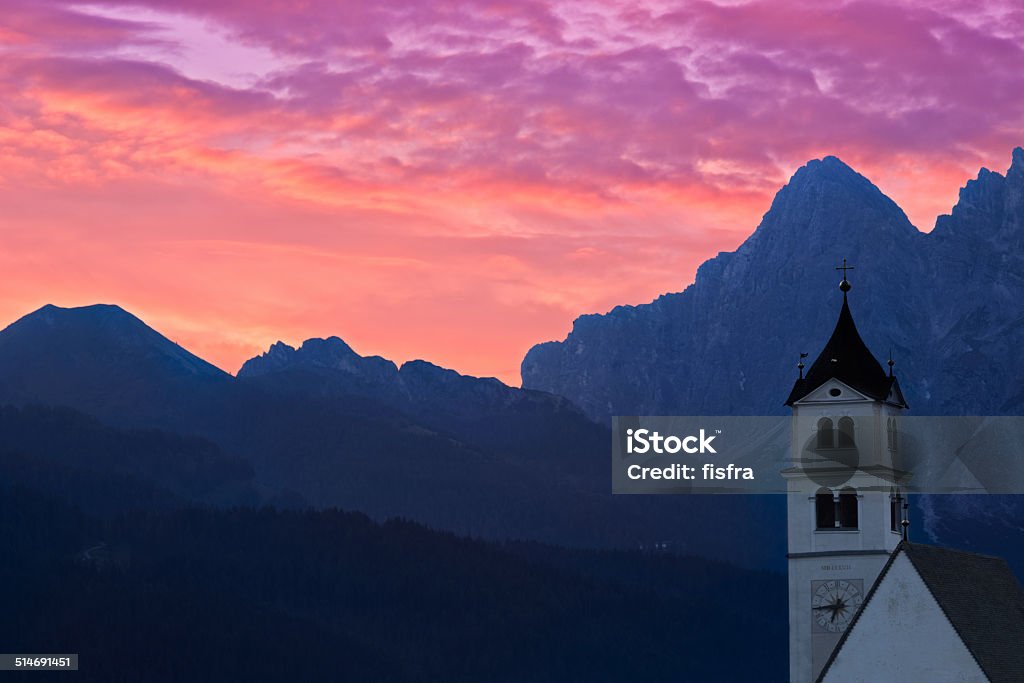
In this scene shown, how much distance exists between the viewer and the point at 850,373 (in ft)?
383

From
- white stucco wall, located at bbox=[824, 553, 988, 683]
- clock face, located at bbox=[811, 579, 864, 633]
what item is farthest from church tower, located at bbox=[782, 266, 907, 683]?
white stucco wall, located at bbox=[824, 553, 988, 683]

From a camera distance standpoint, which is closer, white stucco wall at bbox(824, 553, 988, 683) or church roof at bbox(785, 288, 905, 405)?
white stucco wall at bbox(824, 553, 988, 683)

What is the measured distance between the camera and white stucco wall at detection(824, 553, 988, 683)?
275 feet

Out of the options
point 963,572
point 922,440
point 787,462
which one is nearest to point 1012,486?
point 922,440

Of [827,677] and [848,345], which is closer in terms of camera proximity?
[827,677]

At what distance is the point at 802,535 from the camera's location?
4515 inches

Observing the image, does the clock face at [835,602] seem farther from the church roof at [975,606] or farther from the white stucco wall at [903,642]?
the white stucco wall at [903,642]

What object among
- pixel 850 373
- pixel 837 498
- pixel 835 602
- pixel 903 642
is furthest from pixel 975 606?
pixel 850 373

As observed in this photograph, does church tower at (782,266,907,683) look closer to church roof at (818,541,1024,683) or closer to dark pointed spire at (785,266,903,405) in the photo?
dark pointed spire at (785,266,903,405)

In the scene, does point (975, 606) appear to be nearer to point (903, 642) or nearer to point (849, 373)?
point (903, 642)

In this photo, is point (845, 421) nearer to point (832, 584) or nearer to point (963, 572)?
point (832, 584)

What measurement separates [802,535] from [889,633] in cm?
2947

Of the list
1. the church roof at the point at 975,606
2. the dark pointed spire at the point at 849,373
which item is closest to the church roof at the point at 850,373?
the dark pointed spire at the point at 849,373

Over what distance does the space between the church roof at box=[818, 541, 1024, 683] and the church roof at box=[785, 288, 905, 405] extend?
27.2m
